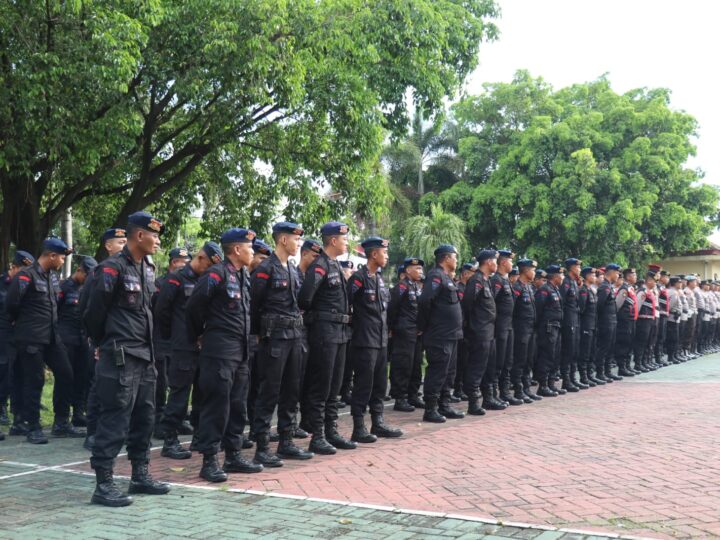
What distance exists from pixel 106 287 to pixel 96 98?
617 centimetres

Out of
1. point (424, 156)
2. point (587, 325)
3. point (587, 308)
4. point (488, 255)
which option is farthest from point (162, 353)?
point (424, 156)

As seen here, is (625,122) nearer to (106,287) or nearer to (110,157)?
(110,157)

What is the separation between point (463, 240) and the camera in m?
31.9

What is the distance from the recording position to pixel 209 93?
11.8 metres

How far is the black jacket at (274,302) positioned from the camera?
6605 millimetres

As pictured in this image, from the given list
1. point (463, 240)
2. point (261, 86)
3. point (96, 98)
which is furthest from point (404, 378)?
point (463, 240)

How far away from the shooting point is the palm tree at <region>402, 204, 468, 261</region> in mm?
31031

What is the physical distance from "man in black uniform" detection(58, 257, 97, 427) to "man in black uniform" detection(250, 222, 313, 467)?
2.89 metres

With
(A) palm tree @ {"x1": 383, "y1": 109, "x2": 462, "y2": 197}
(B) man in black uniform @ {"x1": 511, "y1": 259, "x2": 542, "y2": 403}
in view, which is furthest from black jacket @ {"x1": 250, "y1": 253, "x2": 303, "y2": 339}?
(A) palm tree @ {"x1": 383, "y1": 109, "x2": 462, "y2": 197}

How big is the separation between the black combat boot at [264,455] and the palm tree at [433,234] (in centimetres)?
2460

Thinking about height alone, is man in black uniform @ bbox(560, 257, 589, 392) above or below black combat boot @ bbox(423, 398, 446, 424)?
above

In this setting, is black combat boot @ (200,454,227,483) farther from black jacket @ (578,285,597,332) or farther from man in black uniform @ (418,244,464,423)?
black jacket @ (578,285,597,332)

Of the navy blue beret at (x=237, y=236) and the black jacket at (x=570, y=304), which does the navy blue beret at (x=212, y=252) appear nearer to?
the navy blue beret at (x=237, y=236)

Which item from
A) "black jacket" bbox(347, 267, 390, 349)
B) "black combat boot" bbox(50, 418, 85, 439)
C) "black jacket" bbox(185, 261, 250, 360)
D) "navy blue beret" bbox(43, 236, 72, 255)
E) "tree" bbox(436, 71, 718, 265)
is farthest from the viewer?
"tree" bbox(436, 71, 718, 265)
